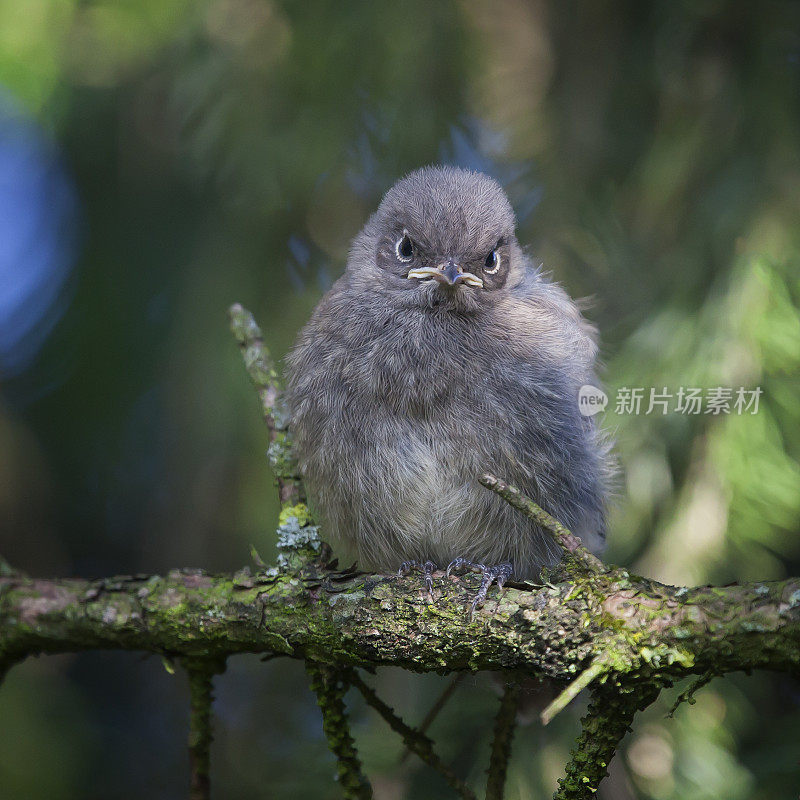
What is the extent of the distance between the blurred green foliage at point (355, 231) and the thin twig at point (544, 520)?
882 mm

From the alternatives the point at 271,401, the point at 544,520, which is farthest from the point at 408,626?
the point at 271,401

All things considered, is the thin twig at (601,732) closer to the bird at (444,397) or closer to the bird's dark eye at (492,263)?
the bird at (444,397)

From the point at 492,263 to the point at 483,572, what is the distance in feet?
3.49

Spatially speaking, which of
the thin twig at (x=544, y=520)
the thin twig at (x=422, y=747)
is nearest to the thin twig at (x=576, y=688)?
the thin twig at (x=544, y=520)

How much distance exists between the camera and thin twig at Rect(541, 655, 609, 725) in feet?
4.34

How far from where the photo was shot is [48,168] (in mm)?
3596

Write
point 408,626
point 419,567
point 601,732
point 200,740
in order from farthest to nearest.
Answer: point 419,567
point 200,740
point 408,626
point 601,732

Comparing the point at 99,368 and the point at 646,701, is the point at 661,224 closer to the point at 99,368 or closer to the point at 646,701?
the point at 646,701

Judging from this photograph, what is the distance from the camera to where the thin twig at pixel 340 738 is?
190cm

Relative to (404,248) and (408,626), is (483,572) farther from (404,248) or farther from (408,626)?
(404,248)

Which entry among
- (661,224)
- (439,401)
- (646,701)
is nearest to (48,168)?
(439,401)

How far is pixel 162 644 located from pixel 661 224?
2.07 m
